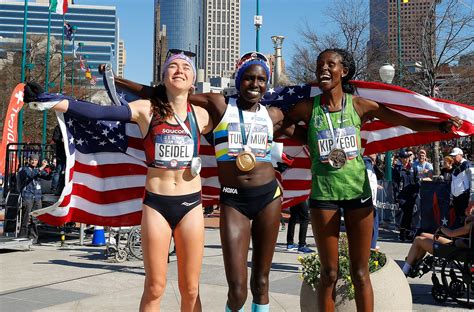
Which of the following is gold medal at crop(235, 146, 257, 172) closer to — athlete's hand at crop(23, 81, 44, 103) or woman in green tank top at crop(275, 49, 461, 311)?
woman in green tank top at crop(275, 49, 461, 311)

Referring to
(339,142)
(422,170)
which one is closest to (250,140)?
(339,142)

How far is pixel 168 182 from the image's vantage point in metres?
4.05

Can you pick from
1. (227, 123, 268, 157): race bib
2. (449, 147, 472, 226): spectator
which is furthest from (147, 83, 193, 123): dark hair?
(449, 147, 472, 226): spectator

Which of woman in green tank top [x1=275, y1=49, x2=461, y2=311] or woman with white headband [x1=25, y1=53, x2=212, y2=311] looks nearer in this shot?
woman with white headband [x1=25, y1=53, x2=212, y2=311]

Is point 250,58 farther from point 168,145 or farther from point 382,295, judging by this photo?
point 382,295

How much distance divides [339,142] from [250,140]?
675 millimetres

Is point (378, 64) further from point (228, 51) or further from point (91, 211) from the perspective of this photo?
→ point (228, 51)

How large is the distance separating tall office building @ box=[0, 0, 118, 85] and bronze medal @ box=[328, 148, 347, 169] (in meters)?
122

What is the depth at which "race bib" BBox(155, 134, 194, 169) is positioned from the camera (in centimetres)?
404

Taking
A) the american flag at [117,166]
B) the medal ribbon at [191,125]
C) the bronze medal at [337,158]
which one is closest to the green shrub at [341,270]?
the american flag at [117,166]

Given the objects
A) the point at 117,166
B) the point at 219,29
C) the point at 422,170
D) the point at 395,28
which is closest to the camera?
the point at 117,166

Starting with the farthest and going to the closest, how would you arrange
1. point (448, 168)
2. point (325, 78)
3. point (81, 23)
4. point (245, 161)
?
point (81, 23)
point (448, 168)
point (325, 78)
point (245, 161)

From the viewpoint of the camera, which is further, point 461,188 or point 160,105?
point 461,188

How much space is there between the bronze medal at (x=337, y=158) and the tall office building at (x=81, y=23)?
12210 cm
